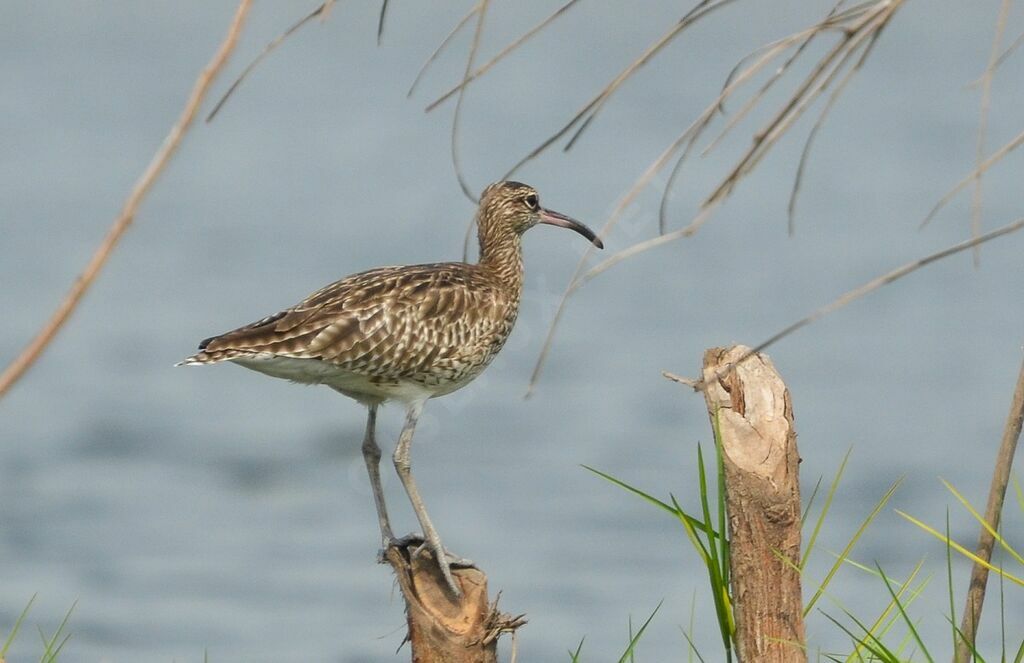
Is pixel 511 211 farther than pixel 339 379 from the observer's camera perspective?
Yes

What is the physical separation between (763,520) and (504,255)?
436 cm

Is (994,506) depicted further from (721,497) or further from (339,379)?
(339,379)

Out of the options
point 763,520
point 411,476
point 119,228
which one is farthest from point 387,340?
point 119,228

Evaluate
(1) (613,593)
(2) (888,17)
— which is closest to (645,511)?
(1) (613,593)

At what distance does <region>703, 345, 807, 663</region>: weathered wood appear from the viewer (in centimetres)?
485

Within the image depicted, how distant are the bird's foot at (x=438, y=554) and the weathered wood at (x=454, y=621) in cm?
4

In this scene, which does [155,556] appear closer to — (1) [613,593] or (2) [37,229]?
(1) [613,593]

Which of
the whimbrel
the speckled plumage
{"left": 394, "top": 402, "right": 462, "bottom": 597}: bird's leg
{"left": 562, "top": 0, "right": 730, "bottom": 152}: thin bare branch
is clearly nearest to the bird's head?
the whimbrel

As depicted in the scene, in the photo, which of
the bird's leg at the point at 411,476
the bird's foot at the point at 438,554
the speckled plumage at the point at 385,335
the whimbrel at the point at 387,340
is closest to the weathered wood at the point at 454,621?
the bird's foot at the point at 438,554

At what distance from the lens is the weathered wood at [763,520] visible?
191 inches

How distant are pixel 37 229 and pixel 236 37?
58.7ft

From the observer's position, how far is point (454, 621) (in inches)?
235

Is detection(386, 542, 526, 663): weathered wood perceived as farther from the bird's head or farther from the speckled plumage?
the bird's head

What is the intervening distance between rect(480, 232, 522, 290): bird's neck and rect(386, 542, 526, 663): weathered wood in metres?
2.99
